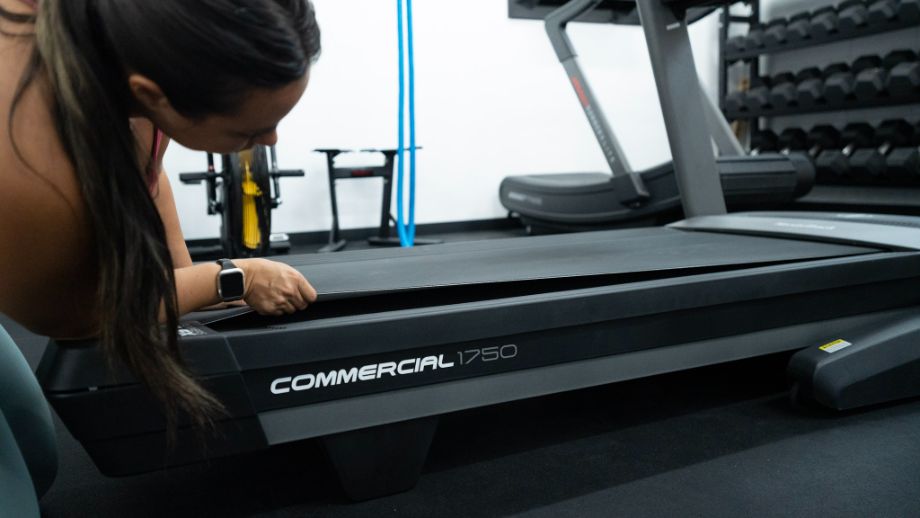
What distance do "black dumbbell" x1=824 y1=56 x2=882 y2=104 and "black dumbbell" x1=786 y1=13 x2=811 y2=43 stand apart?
0.41m

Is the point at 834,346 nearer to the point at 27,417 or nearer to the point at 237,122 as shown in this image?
Answer: the point at 237,122

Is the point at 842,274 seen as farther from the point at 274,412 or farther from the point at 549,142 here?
the point at 549,142

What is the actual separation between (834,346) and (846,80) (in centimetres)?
347

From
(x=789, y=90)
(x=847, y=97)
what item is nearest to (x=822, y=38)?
(x=789, y=90)

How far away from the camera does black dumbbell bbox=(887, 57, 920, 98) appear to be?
A: 3.78 m

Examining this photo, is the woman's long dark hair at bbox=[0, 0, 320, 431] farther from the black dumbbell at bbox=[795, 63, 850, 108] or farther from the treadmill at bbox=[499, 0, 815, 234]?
the black dumbbell at bbox=[795, 63, 850, 108]

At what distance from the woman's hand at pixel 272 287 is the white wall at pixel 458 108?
3.17 metres

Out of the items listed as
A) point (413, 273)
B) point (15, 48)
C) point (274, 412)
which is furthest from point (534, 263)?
point (15, 48)

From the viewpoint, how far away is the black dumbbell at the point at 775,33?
4547 mm

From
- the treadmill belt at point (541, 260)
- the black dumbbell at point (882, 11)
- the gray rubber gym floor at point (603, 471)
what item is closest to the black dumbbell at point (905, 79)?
the black dumbbell at point (882, 11)

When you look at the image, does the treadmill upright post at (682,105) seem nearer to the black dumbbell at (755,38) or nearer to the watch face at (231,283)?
the watch face at (231,283)

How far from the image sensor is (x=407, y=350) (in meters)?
1.06

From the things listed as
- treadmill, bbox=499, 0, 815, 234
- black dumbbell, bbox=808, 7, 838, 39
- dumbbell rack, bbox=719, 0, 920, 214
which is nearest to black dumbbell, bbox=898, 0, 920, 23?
dumbbell rack, bbox=719, 0, 920, 214

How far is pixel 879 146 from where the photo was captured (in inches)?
163
